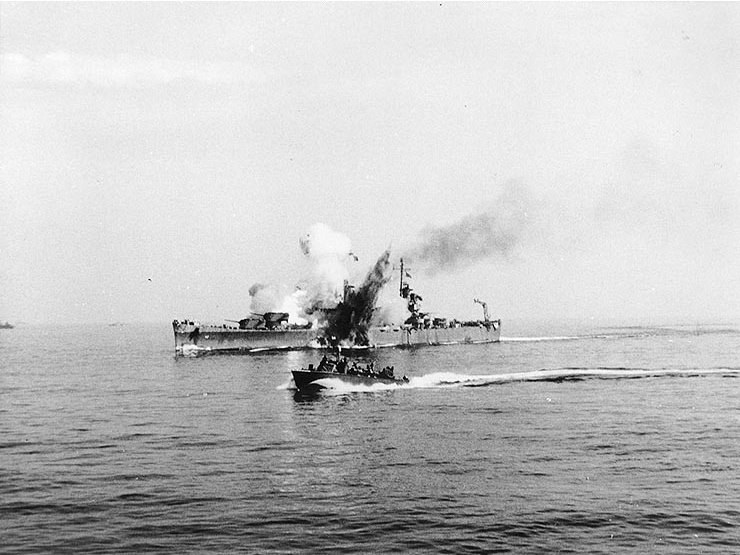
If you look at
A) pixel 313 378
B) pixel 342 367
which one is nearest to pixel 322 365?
pixel 342 367

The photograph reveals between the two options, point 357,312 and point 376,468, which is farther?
point 357,312

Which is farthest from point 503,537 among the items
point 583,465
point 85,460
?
point 85,460

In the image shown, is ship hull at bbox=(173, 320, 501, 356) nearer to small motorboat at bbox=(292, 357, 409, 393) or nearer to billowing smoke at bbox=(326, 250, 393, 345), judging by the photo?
billowing smoke at bbox=(326, 250, 393, 345)

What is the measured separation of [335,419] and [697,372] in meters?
45.5

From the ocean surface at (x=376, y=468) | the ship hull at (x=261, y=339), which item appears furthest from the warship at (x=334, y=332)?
the ocean surface at (x=376, y=468)

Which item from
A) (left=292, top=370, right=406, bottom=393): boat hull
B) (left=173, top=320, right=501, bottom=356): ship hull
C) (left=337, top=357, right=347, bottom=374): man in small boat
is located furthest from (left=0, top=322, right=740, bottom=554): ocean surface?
(left=173, top=320, right=501, bottom=356): ship hull

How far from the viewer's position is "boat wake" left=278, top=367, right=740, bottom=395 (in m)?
64.9

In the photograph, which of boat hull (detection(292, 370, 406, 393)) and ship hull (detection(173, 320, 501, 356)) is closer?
boat hull (detection(292, 370, 406, 393))

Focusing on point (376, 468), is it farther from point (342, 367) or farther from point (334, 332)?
point (334, 332)

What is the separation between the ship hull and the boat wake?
52905 mm

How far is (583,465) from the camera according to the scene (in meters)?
36.6

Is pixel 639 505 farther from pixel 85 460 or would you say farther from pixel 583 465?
pixel 85 460

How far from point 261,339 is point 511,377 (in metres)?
58.6

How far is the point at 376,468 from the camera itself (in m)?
36.8
